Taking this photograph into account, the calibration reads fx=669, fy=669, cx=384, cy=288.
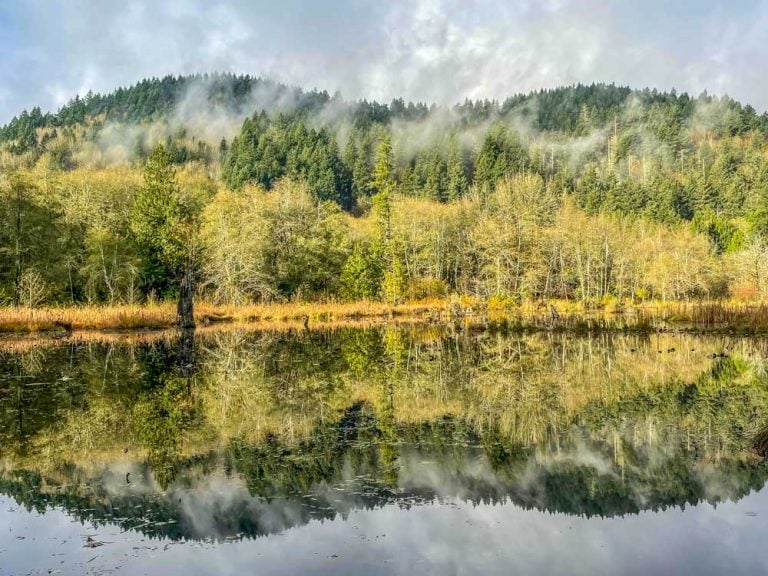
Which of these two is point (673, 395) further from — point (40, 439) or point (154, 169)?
point (154, 169)

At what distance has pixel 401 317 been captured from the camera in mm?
54656

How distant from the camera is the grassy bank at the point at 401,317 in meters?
36.5

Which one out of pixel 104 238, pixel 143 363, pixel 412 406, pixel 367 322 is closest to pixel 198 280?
pixel 104 238

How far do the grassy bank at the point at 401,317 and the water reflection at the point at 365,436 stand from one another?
430 inches

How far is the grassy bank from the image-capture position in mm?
36469

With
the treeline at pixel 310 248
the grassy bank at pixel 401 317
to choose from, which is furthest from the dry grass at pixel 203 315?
the treeline at pixel 310 248

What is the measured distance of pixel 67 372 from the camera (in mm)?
23016

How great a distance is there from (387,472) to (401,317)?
43239 mm

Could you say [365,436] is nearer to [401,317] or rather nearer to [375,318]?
[375,318]

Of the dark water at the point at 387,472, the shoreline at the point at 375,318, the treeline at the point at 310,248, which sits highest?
the treeline at the point at 310,248

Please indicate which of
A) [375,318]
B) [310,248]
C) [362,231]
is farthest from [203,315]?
[362,231]

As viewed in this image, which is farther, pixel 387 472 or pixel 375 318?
pixel 375 318

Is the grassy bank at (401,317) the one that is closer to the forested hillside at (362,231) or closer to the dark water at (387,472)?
the forested hillside at (362,231)

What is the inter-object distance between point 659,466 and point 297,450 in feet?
21.6
